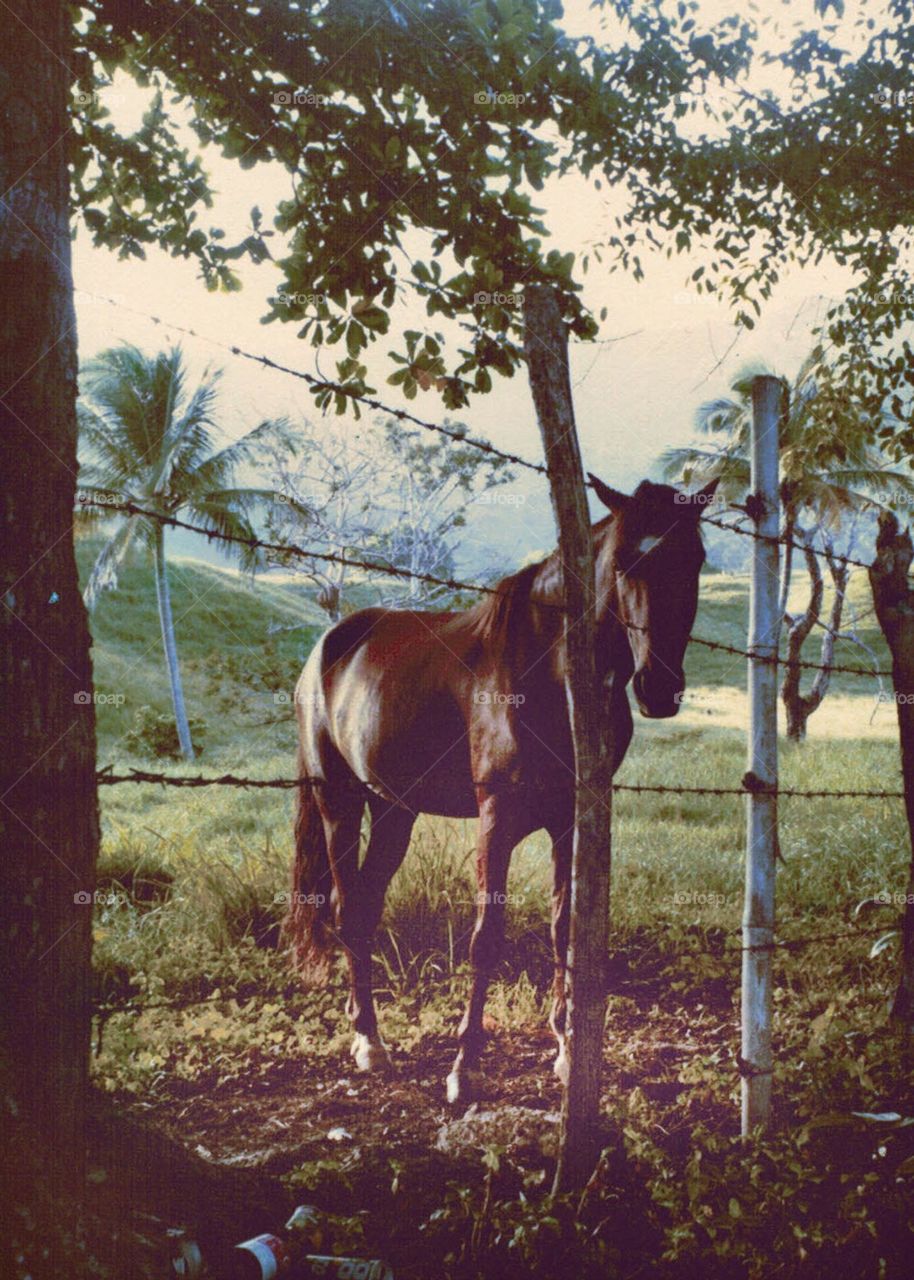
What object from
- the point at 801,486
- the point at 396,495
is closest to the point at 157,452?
the point at 396,495

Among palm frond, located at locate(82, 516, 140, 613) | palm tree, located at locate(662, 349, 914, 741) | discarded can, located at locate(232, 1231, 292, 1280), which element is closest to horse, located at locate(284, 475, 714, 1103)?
discarded can, located at locate(232, 1231, 292, 1280)

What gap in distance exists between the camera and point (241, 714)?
68.3ft

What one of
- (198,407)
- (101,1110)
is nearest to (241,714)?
(198,407)

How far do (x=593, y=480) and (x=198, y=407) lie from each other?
17.2m

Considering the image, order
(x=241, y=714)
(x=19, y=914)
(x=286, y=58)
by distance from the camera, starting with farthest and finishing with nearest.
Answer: (x=241, y=714), (x=286, y=58), (x=19, y=914)

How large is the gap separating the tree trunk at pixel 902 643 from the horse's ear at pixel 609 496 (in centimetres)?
122

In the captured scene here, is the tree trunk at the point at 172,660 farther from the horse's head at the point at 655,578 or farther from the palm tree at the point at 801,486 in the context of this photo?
the horse's head at the point at 655,578

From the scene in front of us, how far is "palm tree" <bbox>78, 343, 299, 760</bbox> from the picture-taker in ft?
60.7

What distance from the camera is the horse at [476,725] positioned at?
326 centimetres

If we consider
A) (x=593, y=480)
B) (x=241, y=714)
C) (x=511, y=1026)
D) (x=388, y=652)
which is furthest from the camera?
(x=241, y=714)

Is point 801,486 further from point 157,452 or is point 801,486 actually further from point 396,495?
point 157,452

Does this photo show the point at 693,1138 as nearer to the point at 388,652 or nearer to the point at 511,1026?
the point at 511,1026

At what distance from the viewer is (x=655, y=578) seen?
10.5 ft

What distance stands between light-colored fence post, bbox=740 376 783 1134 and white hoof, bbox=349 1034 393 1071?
1520 millimetres
